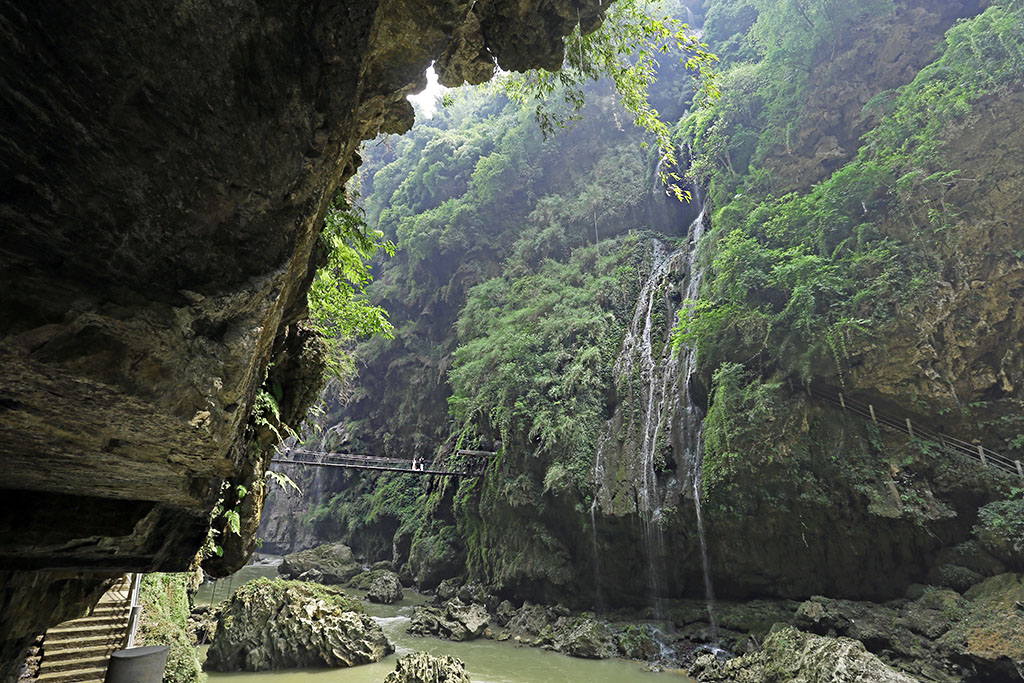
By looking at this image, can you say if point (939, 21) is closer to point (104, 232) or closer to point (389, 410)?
point (104, 232)

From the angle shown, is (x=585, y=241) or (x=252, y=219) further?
(x=585, y=241)

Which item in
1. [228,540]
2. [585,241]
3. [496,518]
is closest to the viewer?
[228,540]

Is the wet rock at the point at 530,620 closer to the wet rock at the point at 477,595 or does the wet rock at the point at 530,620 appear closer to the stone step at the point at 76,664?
the wet rock at the point at 477,595

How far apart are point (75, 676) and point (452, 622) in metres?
7.56

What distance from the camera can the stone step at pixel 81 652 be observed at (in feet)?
17.2

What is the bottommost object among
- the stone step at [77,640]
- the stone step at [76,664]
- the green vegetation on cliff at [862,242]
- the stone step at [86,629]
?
the stone step at [76,664]

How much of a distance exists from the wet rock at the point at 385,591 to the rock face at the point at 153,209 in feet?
47.9

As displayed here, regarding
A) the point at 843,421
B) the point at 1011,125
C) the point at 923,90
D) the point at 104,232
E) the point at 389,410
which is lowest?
the point at 104,232

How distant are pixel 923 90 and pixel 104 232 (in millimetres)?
15733

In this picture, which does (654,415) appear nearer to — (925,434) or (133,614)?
(925,434)

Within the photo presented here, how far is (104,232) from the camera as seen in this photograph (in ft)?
4.80

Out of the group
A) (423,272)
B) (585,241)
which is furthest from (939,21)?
(423,272)

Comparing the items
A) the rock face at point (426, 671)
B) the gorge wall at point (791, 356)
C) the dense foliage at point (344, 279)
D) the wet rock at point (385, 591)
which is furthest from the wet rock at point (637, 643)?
the wet rock at point (385, 591)

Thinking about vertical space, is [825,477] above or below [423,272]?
below
